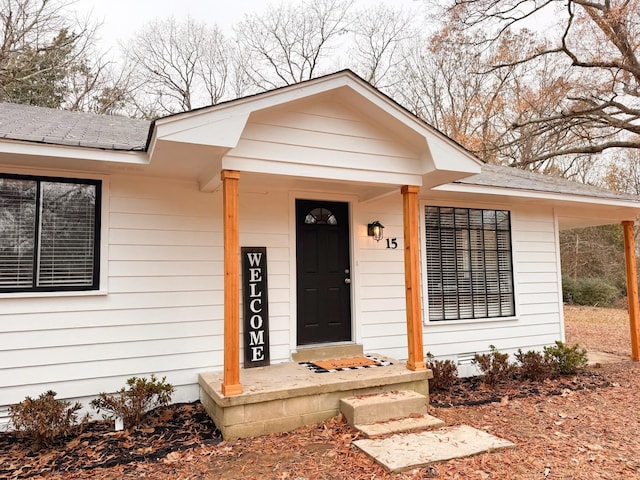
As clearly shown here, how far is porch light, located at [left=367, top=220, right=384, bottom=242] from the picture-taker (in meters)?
5.52

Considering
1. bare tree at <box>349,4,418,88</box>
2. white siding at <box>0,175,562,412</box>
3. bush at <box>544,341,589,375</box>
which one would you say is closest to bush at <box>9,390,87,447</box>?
white siding at <box>0,175,562,412</box>

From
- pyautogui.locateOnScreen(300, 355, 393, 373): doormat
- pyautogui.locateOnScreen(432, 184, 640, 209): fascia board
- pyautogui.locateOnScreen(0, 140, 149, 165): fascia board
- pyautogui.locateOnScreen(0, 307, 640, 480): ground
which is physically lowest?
pyautogui.locateOnScreen(0, 307, 640, 480): ground

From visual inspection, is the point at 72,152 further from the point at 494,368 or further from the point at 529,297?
the point at 529,297

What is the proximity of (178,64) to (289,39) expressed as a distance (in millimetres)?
4216

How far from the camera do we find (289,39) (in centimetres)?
1559

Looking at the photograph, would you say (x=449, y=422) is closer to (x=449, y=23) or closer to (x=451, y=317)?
(x=451, y=317)

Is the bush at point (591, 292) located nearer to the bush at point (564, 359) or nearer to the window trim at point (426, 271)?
the window trim at point (426, 271)

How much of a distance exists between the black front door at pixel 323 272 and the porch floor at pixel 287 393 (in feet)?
2.53

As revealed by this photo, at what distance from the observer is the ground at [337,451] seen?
119 inches

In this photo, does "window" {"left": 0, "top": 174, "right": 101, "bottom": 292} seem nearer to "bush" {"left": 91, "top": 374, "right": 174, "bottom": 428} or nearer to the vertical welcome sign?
"bush" {"left": 91, "top": 374, "right": 174, "bottom": 428}

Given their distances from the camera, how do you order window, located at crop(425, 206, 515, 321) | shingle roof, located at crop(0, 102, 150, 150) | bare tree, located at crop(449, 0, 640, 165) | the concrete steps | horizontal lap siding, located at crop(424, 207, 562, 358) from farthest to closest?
bare tree, located at crop(449, 0, 640, 165), horizontal lap siding, located at crop(424, 207, 562, 358), window, located at crop(425, 206, 515, 321), shingle roof, located at crop(0, 102, 150, 150), the concrete steps

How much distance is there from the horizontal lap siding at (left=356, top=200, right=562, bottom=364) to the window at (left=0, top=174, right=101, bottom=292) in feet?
10.4

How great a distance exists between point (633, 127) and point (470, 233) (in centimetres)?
738

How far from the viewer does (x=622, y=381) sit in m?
5.67
